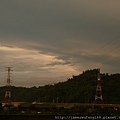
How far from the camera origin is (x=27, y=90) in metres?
75.6

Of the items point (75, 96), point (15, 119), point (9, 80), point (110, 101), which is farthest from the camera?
point (75, 96)

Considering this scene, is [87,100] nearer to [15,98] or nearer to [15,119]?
[15,98]

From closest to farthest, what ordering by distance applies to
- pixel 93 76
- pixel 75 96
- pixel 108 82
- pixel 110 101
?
pixel 110 101 < pixel 75 96 < pixel 108 82 < pixel 93 76

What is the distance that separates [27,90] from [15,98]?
24.2ft

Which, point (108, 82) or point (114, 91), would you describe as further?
point (108, 82)

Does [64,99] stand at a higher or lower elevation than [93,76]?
lower

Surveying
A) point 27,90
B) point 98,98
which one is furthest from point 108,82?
point 98,98

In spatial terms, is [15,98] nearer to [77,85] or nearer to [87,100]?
[77,85]

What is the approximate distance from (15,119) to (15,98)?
49712mm

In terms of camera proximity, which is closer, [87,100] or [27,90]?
[87,100]

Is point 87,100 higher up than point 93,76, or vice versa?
point 93,76

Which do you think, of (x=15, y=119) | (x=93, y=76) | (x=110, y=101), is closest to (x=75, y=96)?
(x=110, y=101)

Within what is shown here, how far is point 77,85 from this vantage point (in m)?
68.2

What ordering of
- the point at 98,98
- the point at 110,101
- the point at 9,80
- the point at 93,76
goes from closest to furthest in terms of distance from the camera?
the point at 9,80 < the point at 98,98 < the point at 110,101 < the point at 93,76
